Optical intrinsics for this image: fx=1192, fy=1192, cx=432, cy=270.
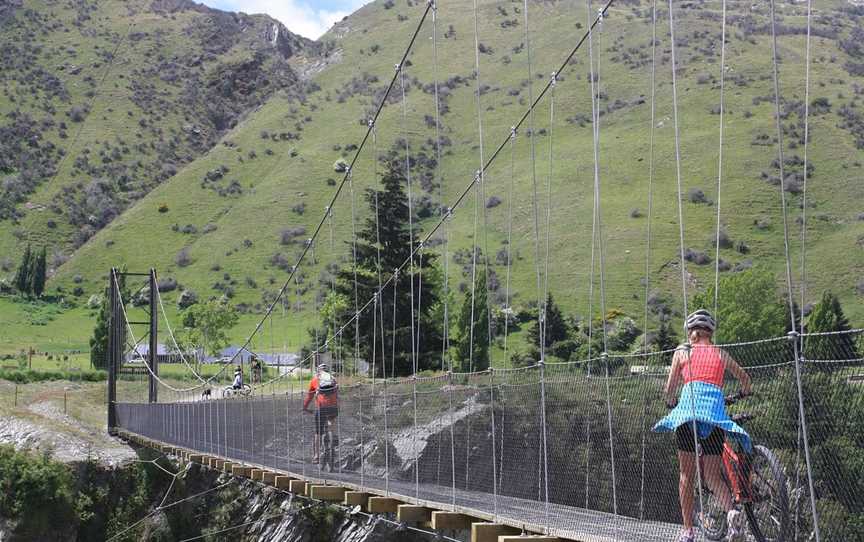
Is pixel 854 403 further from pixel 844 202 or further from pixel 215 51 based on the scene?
pixel 215 51

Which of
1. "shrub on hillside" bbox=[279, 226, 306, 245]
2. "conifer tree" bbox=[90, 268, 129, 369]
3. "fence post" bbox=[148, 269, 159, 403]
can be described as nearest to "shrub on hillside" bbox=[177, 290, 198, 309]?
"shrub on hillside" bbox=[279, 226, 306, 245]

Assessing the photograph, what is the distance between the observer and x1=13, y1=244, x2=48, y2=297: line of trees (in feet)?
249

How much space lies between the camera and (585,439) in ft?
24.2

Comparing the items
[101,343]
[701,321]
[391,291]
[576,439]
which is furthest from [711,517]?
[101,343]

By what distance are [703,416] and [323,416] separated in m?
8.16

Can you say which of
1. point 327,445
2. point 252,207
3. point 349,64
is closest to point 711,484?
point 327,445

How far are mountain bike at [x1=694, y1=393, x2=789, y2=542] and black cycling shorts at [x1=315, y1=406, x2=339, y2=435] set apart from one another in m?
7.70

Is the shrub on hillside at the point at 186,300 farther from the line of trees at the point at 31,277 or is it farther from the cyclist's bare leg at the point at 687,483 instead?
the cyclist's bare leg at the point at 687,483

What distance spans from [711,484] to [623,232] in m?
50.2

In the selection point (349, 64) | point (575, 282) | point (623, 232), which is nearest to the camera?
point (575, 282)

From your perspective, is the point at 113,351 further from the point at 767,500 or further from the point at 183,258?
the point at 183,258

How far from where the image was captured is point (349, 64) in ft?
394

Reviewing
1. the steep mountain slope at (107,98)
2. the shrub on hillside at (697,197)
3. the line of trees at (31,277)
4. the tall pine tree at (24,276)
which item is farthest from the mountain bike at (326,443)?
the steep mountain slope at (107,98)

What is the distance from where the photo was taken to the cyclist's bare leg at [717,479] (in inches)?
219
